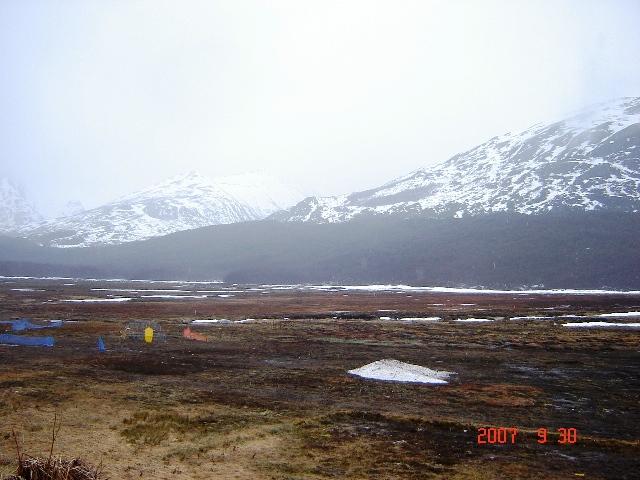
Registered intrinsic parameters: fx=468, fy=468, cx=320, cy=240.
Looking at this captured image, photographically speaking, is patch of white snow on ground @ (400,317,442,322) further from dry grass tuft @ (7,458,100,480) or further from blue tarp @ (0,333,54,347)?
dry grass tuft @ (7,458,100,480)

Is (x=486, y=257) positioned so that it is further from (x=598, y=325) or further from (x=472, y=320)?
(x=598, y=325)

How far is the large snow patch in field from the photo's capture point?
66.0ft

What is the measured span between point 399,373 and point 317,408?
6.26 meters

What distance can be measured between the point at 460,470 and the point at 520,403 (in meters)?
7.17

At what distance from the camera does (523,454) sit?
11.5 meters

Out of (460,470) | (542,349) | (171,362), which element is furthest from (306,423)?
(542,349)

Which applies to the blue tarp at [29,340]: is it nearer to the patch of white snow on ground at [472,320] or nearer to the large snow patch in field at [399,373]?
the large snow patch in field at [399,373]
